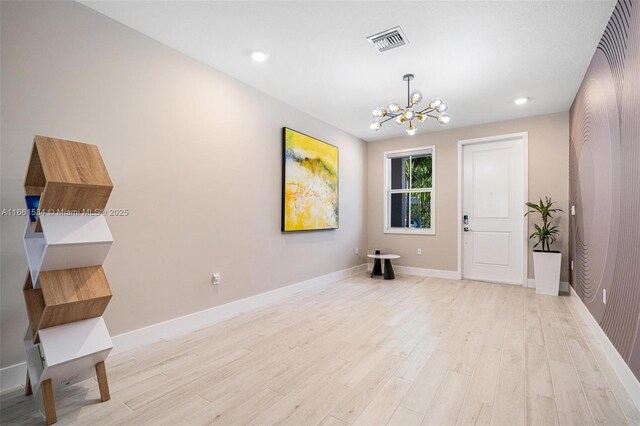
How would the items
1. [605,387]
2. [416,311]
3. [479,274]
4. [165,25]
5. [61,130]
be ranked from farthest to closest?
[479,274]
[416,311]
[165,25]
[61,130]
[605,387]

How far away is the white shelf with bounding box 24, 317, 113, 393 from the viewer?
1.54 m

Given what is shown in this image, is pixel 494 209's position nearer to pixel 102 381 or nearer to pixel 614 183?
pixel 614 183

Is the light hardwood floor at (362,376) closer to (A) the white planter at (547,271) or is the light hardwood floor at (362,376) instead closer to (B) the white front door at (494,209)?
(A) the white planter at (547,271)

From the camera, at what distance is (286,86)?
3.63m

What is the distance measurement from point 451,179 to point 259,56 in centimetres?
386

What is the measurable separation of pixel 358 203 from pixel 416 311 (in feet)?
9.20

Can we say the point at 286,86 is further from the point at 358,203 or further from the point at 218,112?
the point at 358,203

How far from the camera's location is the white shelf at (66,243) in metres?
1.57

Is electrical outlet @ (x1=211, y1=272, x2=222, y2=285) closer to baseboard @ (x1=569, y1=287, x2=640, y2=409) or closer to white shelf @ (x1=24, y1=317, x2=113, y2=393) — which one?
white shelf @ (x1=24, y1=317, x2=113, y2=393)

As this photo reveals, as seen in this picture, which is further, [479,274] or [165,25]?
[479,274]

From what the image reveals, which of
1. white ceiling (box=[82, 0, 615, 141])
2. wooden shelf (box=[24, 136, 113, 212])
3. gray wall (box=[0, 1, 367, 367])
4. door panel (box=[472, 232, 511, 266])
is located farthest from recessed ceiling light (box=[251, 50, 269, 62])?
door panel (box=[472, 232, 511, 266])

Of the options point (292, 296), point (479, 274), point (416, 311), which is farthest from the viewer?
point (479, 274)

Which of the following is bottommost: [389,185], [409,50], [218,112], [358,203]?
[358,203]

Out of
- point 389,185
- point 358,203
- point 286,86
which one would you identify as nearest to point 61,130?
point 286,86
